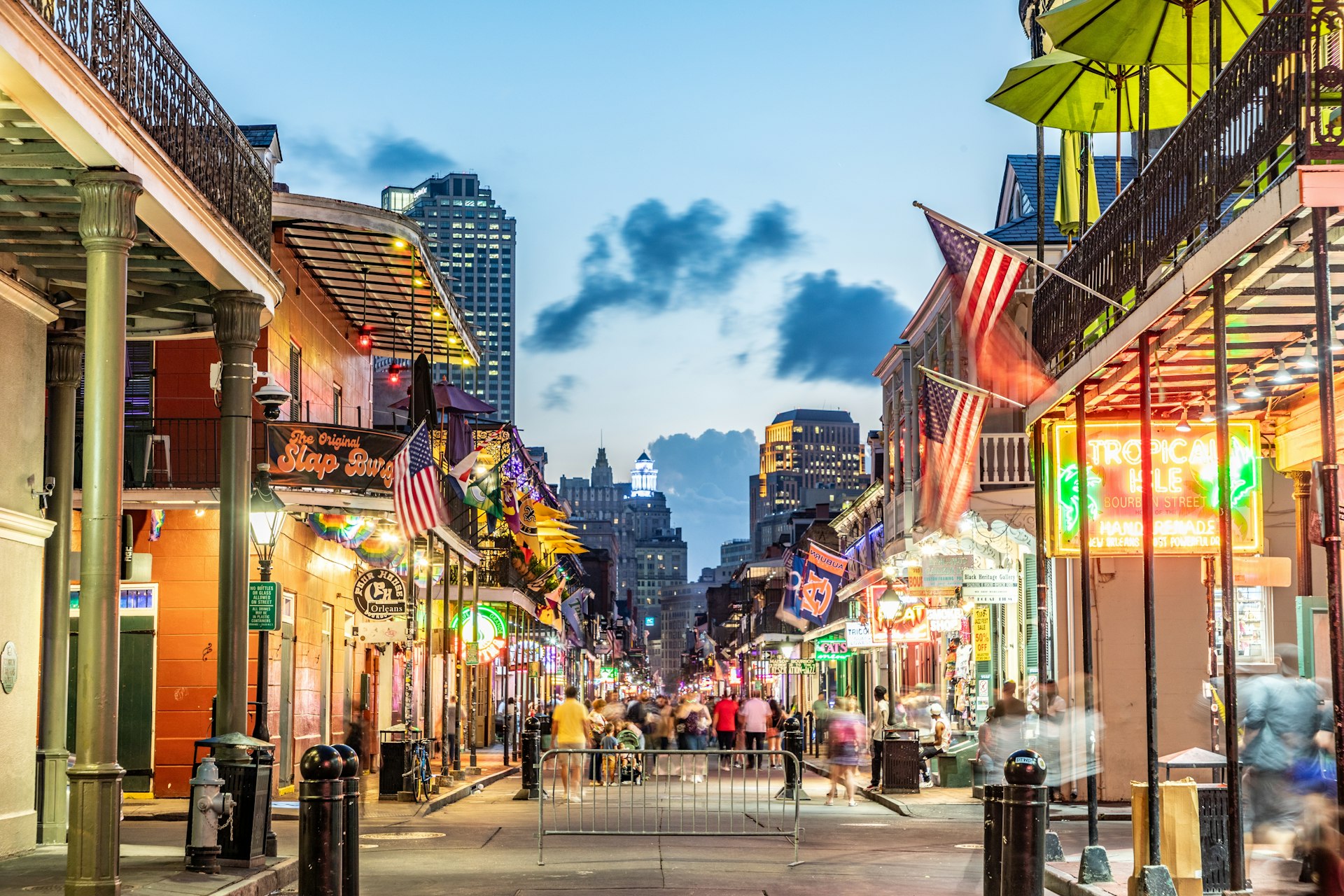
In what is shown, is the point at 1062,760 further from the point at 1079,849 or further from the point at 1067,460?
the point at 1067,460

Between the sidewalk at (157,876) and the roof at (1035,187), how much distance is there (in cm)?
1806

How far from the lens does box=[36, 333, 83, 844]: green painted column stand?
16766mm

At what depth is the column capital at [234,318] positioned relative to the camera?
16.5 meters

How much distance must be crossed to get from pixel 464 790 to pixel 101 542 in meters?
17.1

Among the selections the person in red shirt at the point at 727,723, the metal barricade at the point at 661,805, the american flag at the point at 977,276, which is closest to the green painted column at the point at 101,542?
the metal barricade at the point at 661,805

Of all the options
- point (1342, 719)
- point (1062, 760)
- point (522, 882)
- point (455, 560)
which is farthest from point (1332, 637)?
point (455, 560)

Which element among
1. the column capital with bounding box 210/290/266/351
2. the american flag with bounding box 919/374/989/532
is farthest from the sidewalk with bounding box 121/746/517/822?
the american flag with bounding box 919/374/989/532

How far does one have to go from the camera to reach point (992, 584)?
28797 millimetres

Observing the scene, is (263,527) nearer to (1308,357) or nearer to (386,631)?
(386,631)

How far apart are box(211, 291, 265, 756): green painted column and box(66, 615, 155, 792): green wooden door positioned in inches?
368

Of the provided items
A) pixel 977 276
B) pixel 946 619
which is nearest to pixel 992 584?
pixel 946 619

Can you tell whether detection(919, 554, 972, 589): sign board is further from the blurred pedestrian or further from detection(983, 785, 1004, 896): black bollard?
detection(983, 785, 1004, 896): black bollard

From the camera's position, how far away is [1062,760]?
23.1m

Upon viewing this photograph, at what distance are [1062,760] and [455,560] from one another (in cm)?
2553
